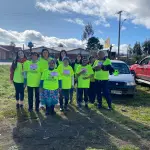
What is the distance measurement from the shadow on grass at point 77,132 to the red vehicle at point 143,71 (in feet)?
20.6

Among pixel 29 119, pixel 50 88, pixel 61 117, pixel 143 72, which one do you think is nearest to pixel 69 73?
pixel 50 88

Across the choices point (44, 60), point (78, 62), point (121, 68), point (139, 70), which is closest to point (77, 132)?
point (44, 60)

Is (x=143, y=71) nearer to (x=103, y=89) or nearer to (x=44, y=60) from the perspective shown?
(x=103, y=89)

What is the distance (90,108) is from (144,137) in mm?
2931

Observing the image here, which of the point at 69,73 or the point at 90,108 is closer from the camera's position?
the point at 69,73

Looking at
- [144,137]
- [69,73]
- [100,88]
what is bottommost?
[144,137]

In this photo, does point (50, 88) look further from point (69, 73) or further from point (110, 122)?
point (110, 122)

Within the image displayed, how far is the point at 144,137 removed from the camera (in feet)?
19.6

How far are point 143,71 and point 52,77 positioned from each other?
8087 millimetres

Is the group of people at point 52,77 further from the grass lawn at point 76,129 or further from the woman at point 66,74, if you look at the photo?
A: the grass lawn at point 76,129

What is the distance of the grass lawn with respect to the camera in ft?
17.5

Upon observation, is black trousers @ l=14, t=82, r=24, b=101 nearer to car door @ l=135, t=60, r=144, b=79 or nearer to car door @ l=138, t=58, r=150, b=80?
car door @ l=138, t=58, r=150, b=80

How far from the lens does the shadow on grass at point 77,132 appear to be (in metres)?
5.35

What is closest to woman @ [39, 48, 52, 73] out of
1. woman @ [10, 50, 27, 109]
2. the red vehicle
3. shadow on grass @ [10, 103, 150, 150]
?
woman @ [10, 50, 27, 109]
